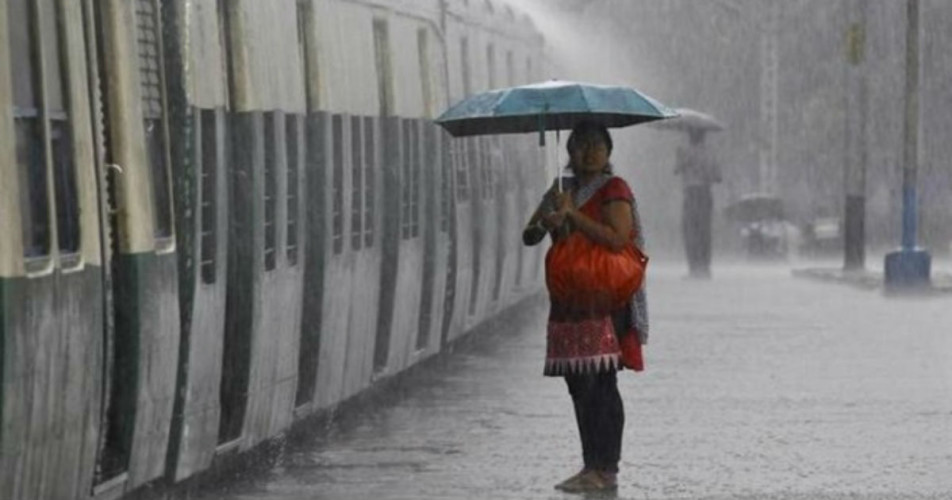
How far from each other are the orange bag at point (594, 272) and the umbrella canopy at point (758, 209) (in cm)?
4059

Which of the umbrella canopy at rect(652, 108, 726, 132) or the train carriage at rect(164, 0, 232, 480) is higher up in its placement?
the train carriage at rect(164, 0, 232, 480)

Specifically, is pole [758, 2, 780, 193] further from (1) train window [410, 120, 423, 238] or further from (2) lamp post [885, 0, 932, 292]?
(1) train window [410, 120, 423, 238]

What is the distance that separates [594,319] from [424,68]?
21.3 ft

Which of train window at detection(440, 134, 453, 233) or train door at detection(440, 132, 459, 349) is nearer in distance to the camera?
train window at detection(440, 134, 453, 233)

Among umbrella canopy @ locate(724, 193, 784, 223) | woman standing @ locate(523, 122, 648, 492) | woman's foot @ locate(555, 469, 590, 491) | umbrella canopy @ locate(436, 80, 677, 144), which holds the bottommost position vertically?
umbrella canopy @ locate(724, 193, 784, 223)

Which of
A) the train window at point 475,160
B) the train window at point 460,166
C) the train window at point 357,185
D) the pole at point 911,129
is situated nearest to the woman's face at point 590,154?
the train window at point 357,185

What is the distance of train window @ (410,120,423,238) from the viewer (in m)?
18.3

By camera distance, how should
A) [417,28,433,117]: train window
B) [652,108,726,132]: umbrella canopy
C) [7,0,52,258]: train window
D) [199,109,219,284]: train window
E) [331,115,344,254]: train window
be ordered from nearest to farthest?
[7,0,52,258]: train window → [199,109,219,284]: train window → [331,115,344,254]: train window → [417,28,433,117]: train window → [652,108,726,132]: umbrella canopy

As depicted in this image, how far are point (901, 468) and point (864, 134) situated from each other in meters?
25.8

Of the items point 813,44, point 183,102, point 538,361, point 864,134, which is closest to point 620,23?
point 813,44

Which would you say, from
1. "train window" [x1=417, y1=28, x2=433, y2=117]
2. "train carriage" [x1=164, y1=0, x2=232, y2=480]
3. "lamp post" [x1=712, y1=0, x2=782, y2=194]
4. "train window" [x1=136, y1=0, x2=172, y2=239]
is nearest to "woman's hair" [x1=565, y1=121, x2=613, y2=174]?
"train carriage" [x1=164, y1=0, x2=232, y2=480]

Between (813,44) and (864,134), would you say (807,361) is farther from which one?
(813,44)

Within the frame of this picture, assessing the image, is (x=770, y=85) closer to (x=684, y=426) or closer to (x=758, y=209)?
(x=758, y=209)

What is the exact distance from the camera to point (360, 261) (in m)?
16.0
